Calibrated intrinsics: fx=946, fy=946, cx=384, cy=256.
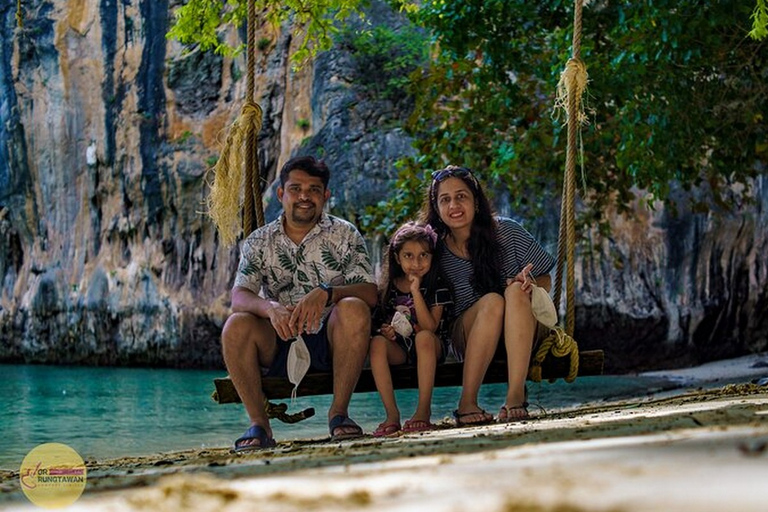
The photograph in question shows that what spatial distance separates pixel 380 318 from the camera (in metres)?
3.71

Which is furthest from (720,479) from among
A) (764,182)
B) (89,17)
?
(89,17)

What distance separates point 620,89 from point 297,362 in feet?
11.7

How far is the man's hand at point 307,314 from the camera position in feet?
11.2

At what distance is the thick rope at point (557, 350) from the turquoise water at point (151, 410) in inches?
37.4

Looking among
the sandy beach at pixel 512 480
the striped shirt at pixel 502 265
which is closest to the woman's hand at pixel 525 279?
the striped shirt at pixel 502 265

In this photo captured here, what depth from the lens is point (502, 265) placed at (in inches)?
146

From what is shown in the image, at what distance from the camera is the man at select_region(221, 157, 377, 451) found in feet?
11.2

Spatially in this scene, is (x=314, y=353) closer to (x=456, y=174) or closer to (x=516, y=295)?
(x=516, y=295)

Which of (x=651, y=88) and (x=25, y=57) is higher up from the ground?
(x=25, y=57)

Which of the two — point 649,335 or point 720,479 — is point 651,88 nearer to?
point 720,479

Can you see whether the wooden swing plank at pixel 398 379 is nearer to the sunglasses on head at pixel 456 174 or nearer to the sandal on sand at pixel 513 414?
the sandal on sand at pixel 513 414

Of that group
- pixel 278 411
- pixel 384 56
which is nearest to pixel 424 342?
pixel 278 411

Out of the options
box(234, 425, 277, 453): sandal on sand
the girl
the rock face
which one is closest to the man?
box(234, 425, 277, 453): sandal on sand

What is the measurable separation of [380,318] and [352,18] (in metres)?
11.9
